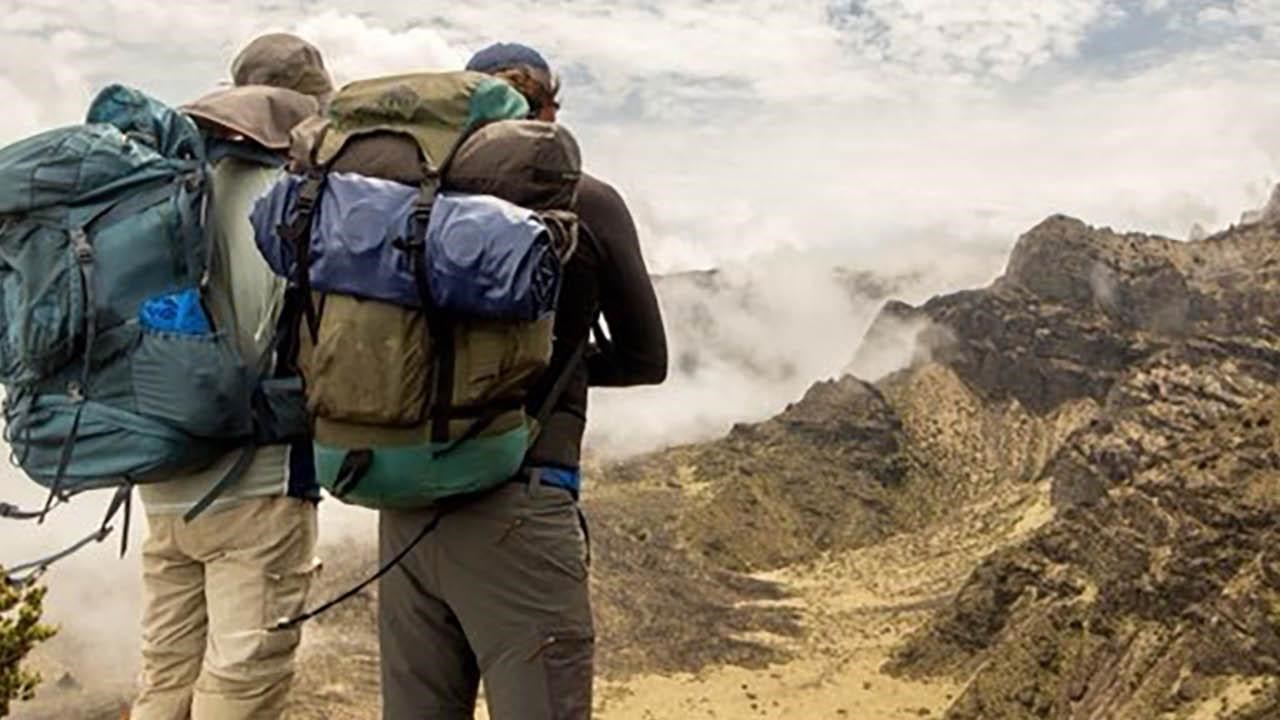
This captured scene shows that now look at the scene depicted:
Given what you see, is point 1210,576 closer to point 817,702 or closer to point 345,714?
point 817,702

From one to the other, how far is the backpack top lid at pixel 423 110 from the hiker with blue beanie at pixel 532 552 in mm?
418

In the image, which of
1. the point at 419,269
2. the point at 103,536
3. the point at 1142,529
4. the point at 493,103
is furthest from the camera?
the point at 1142,529

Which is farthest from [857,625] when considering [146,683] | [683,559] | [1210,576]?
[146,683]

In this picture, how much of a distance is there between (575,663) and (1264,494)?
91.9ft

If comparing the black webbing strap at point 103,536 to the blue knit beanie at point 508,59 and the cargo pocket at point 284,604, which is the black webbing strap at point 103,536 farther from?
the blue knit beanie at point 508,59

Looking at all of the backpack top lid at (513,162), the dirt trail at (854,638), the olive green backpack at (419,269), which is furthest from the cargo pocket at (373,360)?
the dirt trail at (854,638)

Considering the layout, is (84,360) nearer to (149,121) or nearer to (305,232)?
(149,121)

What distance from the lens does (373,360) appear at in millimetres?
3857

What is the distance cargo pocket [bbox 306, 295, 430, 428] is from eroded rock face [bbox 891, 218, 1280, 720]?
22.2 meters

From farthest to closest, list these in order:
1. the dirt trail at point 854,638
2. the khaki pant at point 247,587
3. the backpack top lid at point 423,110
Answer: the dirt trail at point 854,638 < the khaki pant at point 247,587 < the backpack top lid at point 423,110

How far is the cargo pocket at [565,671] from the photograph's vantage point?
4.25 meters

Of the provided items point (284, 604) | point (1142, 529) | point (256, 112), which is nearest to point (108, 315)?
point (256, 112)

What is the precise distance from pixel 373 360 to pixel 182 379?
922 mm

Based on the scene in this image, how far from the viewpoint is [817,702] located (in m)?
38.6
